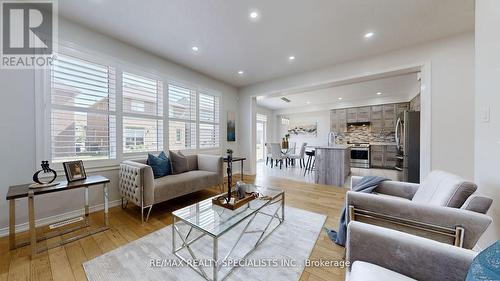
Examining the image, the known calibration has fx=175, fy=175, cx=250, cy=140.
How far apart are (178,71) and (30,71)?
2.06 metres

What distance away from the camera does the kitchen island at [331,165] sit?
3.96 metres

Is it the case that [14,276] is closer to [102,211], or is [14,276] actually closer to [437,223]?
[102,211]

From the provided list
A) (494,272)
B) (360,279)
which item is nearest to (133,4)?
(360,279)

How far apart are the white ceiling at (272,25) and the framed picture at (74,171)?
6.29ft

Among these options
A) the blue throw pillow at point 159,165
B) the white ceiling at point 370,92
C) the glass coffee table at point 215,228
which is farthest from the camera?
the white ceiling at point 370,92

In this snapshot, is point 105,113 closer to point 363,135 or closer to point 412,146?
point 412,146

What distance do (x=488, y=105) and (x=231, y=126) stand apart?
175 inches

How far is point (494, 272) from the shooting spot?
586 millimetres

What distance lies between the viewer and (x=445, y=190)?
1.29 m

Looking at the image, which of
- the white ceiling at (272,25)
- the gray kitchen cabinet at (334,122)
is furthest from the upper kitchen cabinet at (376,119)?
the white ceiling at (272,25)

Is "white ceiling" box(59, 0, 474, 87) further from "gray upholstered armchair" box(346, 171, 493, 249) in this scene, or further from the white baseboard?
the white baseboard

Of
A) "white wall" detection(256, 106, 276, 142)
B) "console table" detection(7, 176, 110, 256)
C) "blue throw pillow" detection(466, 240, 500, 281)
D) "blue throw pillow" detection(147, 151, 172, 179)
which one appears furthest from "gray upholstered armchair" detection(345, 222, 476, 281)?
"white wall" detection(256, 106, 276, 142)

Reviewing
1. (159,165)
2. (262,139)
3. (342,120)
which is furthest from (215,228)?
(262,139)

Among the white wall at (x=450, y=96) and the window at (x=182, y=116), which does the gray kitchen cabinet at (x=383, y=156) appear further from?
the window at (x=182, y=116)
